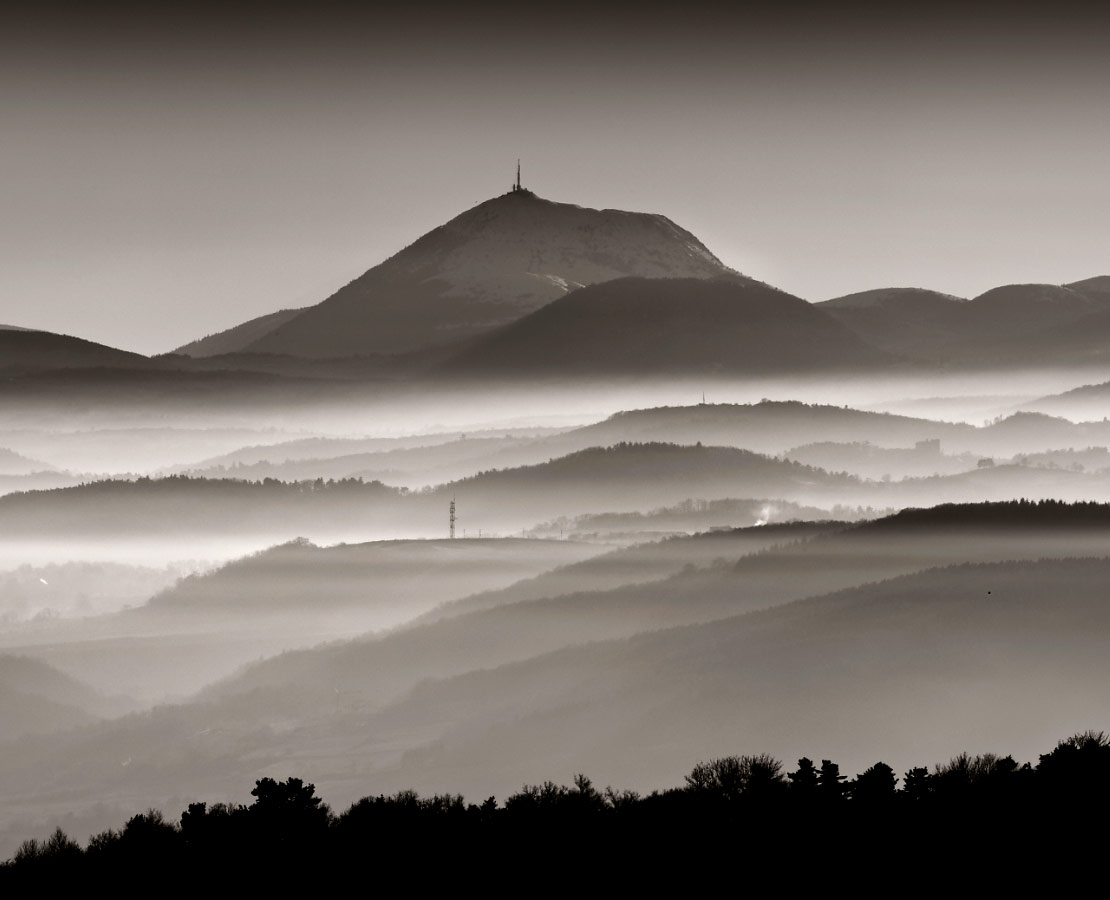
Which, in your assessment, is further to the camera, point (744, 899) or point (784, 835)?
point (784, 835)

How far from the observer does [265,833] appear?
19900cm

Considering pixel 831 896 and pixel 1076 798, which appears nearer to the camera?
pixel 831 896

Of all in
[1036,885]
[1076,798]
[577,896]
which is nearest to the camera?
[1036,885]

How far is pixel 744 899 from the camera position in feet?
570

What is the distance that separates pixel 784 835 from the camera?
188750 mm

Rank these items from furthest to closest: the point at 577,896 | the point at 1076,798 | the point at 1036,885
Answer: the point at 1076,798
the point at 577,896
the point at 1036,885

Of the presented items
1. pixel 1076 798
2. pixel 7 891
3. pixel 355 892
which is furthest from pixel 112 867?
pixel 1076 798

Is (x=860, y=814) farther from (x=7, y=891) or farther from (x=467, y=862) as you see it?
(x=7, y=891)

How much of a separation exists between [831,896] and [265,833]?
189 ft

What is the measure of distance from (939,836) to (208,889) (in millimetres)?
64485

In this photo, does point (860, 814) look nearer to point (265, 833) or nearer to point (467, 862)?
point (467, 862)

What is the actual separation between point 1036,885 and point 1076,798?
29118 mm

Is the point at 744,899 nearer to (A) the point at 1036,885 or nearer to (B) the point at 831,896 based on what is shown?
(B) the point at 831,896

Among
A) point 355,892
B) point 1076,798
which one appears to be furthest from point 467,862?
point 1076,798
